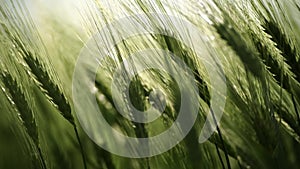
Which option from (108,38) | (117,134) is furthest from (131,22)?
(117,134)

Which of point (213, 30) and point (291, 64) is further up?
point (213, 30)

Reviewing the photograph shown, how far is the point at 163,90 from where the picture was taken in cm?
70

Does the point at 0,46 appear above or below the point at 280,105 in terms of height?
above

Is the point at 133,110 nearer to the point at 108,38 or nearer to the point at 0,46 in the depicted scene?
the point at 108,38

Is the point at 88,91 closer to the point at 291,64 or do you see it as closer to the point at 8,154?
the point at 8,154

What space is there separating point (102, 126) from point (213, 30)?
186mm

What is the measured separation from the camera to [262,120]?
69 centimetres

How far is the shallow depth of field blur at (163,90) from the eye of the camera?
2.26 feet

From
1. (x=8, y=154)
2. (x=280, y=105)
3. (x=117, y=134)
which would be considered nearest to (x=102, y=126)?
(x=117, y=134)

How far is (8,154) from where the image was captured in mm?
719

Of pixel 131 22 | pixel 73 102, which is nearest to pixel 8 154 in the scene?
pixel 73 102

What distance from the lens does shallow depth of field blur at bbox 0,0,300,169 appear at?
0.69m

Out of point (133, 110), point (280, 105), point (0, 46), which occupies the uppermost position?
Result: point (0, 46)

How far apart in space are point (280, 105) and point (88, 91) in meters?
0.26
